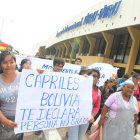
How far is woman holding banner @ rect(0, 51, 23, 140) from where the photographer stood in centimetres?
179

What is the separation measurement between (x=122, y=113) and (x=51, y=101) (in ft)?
3.81

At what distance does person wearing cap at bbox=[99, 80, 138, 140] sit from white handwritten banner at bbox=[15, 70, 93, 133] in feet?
1.35

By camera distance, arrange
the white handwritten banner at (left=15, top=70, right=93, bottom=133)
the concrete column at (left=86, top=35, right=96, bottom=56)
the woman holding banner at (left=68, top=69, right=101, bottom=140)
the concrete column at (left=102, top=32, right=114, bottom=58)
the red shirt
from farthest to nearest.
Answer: the concrete column at (left=86, top=35, right=96, bottom=56)
the concrete column at (left=102, top=32, right=114, bottom=58)
the red shirt
the woman holding banner at (left=68, top=69, right=101, bottom=140)
the white handwritten banner at (left=15, top=70, right=93, bottom=133)

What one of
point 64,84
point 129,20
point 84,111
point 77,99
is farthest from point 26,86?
point 129,20

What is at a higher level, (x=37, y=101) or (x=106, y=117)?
(x=37, y=101)

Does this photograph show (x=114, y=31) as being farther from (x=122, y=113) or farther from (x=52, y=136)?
(x=122, y=113)

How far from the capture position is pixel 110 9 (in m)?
14.6

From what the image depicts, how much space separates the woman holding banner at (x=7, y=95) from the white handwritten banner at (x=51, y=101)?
66 mm

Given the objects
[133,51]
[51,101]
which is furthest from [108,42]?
[51,101]

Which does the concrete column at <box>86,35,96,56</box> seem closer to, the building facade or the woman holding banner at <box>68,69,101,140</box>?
the building facade

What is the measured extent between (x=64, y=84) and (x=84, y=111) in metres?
0.53

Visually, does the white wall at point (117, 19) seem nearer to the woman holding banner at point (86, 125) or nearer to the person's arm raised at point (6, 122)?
the woman holding banner at point (86, 125)

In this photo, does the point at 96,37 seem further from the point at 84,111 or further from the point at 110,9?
the point at 84,111

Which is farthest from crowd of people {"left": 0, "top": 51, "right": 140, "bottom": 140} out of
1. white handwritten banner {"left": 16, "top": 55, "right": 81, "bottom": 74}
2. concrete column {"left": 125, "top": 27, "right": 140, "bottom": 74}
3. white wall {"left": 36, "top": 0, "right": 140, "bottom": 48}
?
concrete column {"left": 125, "top": 27, "right": 140, "bottom": 74}
